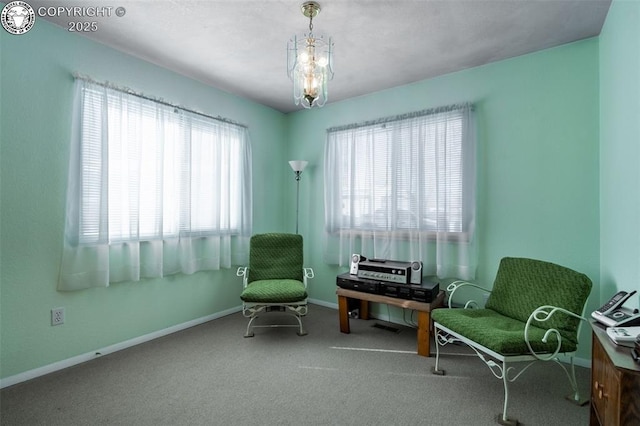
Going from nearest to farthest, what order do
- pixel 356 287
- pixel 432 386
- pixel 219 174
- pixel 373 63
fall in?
pixel 432 386, pixel 373 63, pixel 356 287, pixel 219 174

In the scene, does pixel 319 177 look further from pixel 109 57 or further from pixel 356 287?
pixel 109 57

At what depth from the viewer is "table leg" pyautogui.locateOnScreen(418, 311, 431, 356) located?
2678 millimetres

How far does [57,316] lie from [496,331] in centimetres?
320

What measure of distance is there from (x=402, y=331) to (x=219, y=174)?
2652 mm

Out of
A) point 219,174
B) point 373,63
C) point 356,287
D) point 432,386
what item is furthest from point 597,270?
point 219,174

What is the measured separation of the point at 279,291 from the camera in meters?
3.02

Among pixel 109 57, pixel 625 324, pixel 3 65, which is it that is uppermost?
pixel 109 57

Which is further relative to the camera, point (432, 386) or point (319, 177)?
point (319, 177)

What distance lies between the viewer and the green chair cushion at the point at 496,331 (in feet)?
6.07

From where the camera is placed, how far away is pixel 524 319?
2.32 metres

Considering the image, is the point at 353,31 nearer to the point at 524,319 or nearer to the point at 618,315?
the point at 618,315

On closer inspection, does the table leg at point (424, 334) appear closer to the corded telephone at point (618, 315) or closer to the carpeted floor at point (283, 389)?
the carpeted floor at point (283, 389)

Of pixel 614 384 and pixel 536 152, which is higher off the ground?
pixel 536 152
